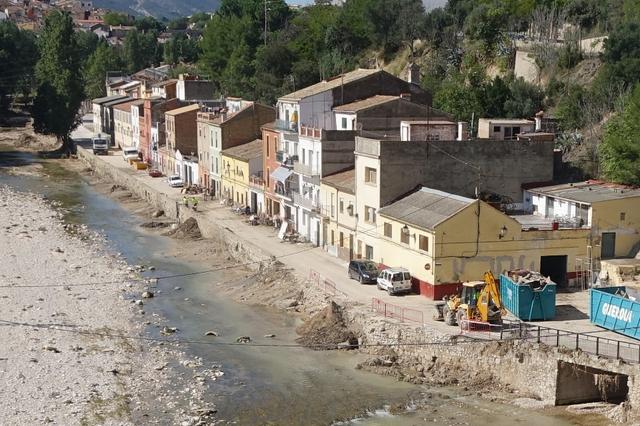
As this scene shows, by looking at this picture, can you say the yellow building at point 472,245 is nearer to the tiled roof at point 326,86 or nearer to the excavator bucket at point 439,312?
the excavator bucket at point 439,312

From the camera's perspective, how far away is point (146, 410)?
33.9 m

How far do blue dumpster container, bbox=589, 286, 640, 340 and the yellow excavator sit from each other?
3.77 meters

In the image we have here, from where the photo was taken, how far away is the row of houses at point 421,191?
4306 centimetres

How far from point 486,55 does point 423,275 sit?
46.9m

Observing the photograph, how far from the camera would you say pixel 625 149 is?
50.4 metres

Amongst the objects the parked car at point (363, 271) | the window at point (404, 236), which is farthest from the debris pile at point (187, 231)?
the window at point (404, 236)

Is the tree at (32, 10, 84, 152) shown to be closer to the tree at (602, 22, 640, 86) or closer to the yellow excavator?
the tree at (602, 22, 640, 86)

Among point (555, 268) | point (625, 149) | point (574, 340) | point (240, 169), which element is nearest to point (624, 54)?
point (625, 149)

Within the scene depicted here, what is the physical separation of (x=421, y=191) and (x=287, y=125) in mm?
16136

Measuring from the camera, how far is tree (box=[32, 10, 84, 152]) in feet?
371

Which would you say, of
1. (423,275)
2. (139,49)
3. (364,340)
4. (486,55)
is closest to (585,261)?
(423,275)

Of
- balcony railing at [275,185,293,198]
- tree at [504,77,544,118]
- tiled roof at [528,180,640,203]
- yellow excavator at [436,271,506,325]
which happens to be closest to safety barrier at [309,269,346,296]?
yellow excavator at [436,271,506,325]

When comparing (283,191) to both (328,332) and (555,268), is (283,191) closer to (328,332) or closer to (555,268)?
(328,332)

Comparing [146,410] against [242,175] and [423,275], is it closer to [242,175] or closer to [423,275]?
[423,275]
